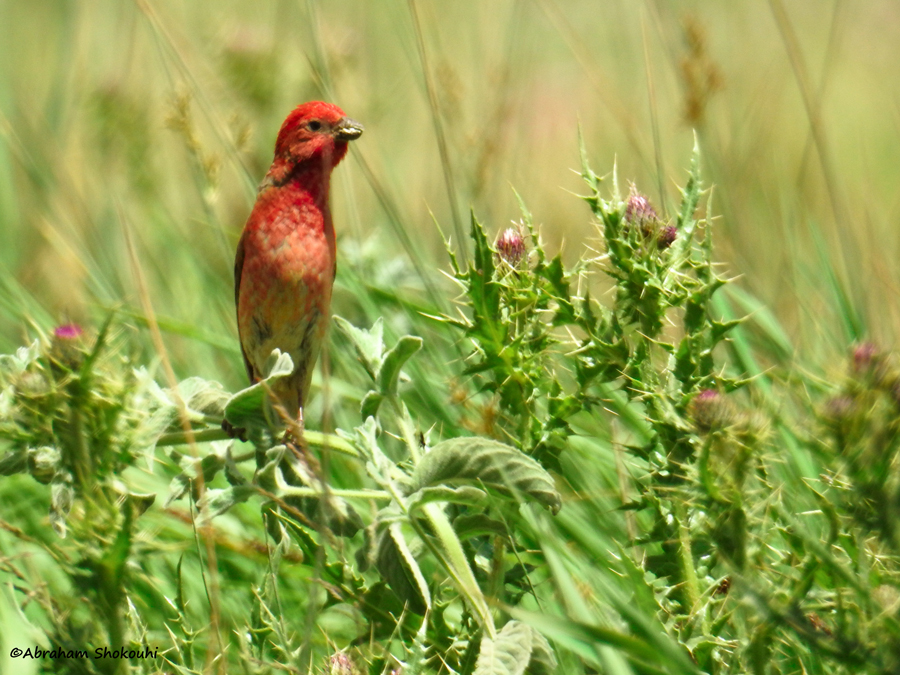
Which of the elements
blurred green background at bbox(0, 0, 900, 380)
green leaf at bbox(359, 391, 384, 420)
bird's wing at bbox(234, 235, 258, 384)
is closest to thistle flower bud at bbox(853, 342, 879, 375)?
blurred green background at bbox(0, 0, 900, 380)

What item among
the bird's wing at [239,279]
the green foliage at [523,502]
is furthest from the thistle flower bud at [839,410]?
the bird's wing at [239,279]

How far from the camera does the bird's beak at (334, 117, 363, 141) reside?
111 inches

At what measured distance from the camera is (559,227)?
12.5 feet

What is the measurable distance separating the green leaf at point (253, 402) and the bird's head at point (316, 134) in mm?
1146

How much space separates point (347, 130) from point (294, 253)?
0.42 meters

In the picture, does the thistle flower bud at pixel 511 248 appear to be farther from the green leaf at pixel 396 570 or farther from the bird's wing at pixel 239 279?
the bird's wing at pixel 239 279

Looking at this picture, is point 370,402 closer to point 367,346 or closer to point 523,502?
point 367,346

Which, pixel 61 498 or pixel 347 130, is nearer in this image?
pixel 61 498

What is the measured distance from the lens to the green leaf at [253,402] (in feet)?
Answer: 5.69

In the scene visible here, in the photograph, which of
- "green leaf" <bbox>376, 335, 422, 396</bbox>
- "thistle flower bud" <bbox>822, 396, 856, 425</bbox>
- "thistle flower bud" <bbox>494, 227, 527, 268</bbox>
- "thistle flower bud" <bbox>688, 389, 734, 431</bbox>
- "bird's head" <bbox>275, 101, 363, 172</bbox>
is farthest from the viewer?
"bird's head" <bbox>275, 101, 363, 172</bbox>

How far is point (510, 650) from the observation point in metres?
1.54

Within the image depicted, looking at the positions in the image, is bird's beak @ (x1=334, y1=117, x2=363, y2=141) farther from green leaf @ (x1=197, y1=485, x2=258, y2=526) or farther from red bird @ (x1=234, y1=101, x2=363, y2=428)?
green leaf @ (x1=197, y1=485, x2=258, y2=526)

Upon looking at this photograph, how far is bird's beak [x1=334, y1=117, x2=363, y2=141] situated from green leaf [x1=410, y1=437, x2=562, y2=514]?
142 centimetres

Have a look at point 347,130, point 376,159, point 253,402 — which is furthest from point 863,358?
point 376,159
